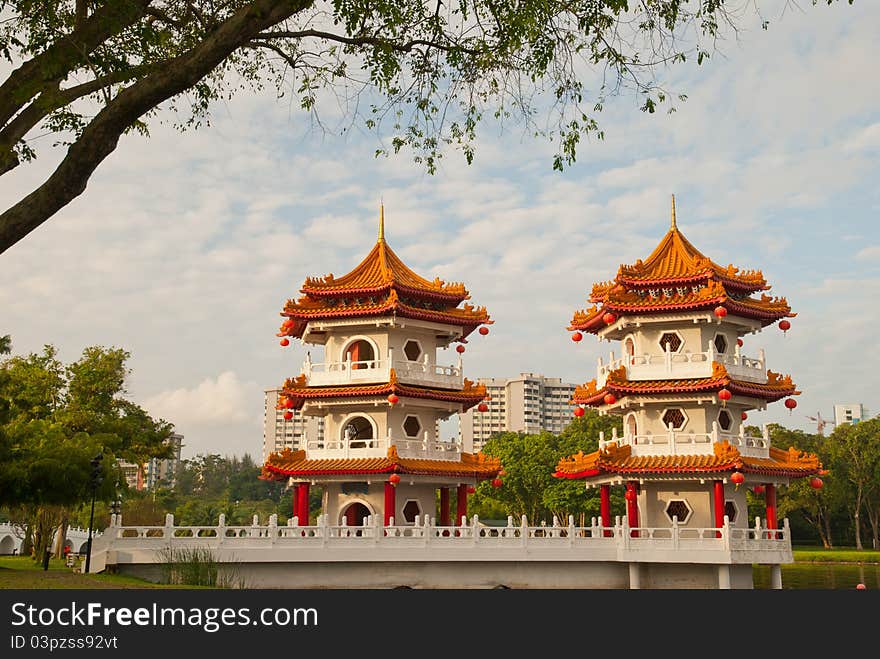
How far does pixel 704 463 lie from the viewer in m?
27.3

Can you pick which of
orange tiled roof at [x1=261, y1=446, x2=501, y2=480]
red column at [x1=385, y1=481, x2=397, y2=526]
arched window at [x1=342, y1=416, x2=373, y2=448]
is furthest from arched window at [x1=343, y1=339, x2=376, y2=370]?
red column at [x1=385, y1=481, x2=397, y2=526]

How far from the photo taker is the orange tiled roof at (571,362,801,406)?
28047 mm

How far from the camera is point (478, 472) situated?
29859 mm

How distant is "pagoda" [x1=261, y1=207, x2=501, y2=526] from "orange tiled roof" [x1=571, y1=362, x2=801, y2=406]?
4691mm

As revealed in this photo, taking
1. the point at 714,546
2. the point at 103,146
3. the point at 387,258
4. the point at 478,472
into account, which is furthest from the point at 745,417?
the point at 103,146

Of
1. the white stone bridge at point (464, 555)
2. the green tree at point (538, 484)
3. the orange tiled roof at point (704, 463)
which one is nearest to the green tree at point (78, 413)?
the white stone bridge at point (464, 555)

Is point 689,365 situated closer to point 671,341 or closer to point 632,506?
point 671,341

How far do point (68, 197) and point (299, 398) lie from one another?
2094 cm

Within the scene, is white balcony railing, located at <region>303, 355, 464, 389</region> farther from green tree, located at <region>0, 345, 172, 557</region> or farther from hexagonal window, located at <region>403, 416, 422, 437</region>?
green tree, located at <region>0, 345, 172, 557</region>

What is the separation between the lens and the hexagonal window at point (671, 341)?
30.0 m

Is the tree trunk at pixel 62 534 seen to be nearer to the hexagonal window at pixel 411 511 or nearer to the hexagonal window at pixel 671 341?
the hexagonal window at pixel 411 511

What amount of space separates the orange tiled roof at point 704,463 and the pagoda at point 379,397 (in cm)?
403

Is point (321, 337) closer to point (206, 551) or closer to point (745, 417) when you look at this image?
point (206, 551)

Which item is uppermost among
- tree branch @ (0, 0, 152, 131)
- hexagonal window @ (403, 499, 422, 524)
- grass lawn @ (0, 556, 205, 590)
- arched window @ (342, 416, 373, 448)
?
tree branch @ (0, 0, 152, 131)
